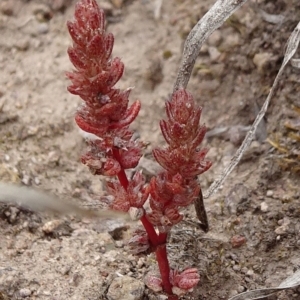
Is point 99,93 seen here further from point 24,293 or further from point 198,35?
point 24,293

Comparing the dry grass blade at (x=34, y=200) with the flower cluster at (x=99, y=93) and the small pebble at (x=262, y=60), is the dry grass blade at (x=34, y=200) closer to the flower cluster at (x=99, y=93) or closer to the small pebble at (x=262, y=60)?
the flower cluster at (x=99, y=93)

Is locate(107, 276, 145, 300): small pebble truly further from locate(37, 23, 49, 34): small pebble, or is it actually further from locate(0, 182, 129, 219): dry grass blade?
locate(37, 23, 49, 34): small pebble

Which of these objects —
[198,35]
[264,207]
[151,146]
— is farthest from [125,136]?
[151,146]

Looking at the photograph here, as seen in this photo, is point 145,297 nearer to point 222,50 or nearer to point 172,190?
point 172,190

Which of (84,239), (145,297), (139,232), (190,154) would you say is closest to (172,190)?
(190,154)

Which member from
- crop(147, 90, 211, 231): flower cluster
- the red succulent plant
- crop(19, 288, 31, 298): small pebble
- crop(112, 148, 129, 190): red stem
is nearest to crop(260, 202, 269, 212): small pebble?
the red succulent plant

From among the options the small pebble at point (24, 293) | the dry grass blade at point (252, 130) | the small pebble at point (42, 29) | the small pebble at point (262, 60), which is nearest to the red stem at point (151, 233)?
the dry grass blade at point (252, 130)

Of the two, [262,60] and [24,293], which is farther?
[262,60]
